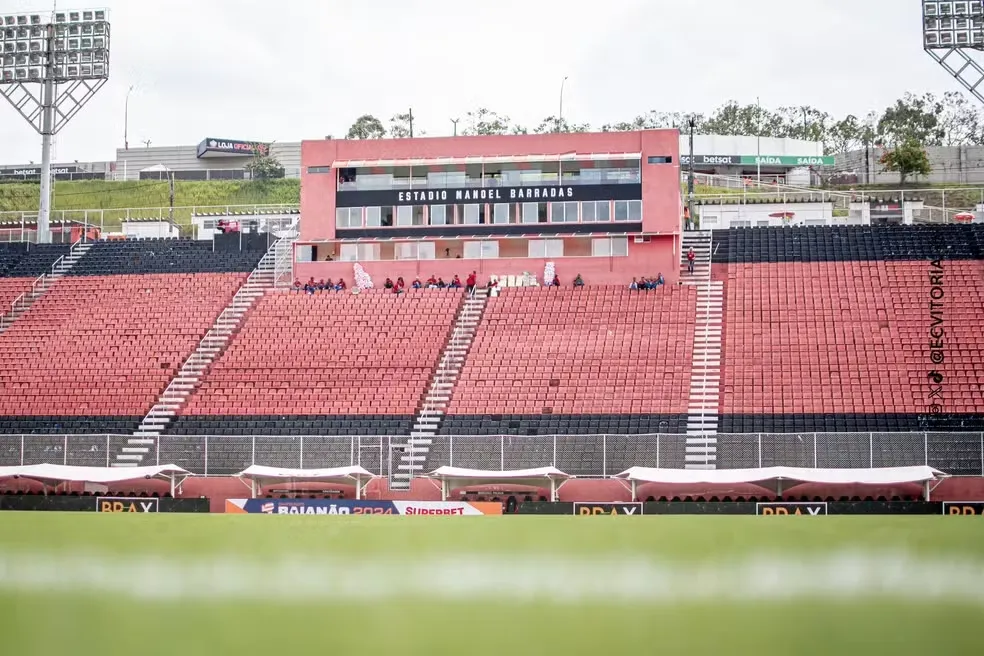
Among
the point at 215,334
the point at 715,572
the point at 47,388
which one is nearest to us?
the point at 715,572

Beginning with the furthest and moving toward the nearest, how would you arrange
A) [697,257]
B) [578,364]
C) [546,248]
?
1. [697,257]
2. [546,248]
3. [578,364]

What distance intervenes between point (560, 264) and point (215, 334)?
13.2 metres

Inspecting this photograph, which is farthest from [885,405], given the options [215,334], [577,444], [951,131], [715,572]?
[951,131]

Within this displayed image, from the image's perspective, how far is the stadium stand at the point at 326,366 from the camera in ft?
107

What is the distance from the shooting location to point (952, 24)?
43.1 metres

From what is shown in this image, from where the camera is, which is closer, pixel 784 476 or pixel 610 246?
pixel 784 476

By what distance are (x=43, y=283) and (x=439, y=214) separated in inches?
634

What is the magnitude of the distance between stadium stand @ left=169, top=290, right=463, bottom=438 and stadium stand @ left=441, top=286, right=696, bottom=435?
6.22 feet

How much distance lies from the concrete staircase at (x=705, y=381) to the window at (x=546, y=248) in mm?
5892

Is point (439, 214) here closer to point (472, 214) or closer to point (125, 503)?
point (472, 214)

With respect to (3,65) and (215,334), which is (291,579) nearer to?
(215,334)

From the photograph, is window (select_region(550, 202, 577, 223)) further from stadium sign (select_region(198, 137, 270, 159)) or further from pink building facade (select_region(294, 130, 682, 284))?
stadium sign (select_region(198, 137, 270, 159))

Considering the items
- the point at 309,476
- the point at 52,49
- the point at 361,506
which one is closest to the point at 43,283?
the point at 52,49

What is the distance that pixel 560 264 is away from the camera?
4228 cm
